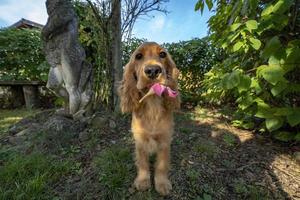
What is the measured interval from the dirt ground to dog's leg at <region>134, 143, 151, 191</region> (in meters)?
0.10

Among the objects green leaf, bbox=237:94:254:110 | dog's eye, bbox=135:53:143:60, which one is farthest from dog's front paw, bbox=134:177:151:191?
green leaf, bbox=237:94:254:110

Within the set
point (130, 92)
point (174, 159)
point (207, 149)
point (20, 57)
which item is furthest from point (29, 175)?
point (20, 57)

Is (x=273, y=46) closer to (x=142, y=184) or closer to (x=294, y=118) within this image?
(x=294, y=118)

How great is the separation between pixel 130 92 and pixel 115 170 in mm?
895

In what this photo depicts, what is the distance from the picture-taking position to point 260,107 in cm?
320

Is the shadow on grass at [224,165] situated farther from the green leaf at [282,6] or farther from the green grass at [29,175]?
the green leaf at [282,6]

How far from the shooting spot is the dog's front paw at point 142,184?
2566mm

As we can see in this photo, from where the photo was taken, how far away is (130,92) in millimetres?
2576

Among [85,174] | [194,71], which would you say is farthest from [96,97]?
[194,71]

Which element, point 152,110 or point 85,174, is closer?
point 152,110

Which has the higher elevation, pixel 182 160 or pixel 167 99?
pixel 167 99

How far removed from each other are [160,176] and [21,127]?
8.54ft

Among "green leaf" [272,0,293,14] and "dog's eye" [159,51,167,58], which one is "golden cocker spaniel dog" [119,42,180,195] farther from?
"green leaf" [272,0,293,14]

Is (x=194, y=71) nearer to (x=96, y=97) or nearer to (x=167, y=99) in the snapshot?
(x=96, y=97)
